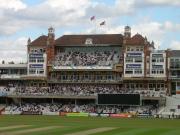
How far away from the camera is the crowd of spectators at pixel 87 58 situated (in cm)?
10206

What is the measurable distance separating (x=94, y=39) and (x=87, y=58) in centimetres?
475

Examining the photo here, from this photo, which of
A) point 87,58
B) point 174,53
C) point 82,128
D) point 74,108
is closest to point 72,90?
point 74,108

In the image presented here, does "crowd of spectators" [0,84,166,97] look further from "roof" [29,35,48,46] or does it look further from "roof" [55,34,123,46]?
"roof" [29,35,48,46]

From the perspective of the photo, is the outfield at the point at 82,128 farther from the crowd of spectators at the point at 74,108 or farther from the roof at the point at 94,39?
the roof at the point at 94,39

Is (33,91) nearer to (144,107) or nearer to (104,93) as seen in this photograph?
(104,93)

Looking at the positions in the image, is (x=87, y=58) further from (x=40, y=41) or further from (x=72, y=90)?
(x=40, y=41)

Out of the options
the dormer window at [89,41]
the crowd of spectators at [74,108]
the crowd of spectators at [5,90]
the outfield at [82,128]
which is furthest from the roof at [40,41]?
the outfield at [82,128]

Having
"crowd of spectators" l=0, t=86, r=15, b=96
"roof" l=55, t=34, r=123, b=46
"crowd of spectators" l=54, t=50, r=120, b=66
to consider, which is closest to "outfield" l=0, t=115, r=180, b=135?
"crowd of spectators" l=0, t=86, r=15, b=96

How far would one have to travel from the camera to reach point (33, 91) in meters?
99.9

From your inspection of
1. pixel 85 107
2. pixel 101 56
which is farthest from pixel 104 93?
pixel 101 56

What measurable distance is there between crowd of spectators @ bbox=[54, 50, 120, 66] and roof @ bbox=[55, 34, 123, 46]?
181 centimetres

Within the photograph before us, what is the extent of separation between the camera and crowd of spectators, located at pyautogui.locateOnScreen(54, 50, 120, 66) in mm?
102062

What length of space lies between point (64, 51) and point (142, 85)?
54.1ft

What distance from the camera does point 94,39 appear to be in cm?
10600
